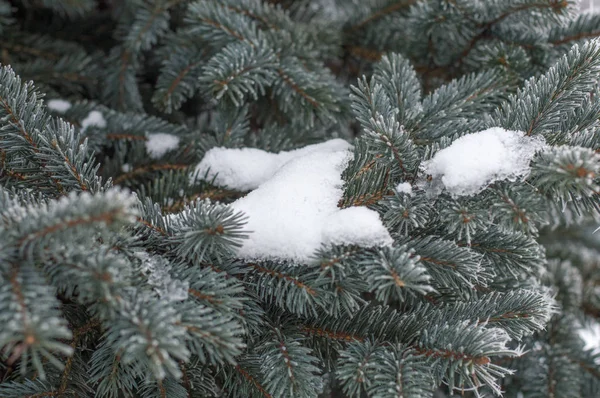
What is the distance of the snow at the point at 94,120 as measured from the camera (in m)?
0.99

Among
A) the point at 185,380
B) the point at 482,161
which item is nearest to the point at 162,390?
the point at 185,380

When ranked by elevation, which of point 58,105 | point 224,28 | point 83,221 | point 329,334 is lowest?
point 329,334

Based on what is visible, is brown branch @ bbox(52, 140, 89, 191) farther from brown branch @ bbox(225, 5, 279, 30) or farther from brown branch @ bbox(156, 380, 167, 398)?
brown branch @ bbox(225, 5, 279, 30)

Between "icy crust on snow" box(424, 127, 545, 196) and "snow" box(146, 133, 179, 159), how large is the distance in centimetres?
53

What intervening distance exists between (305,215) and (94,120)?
53 centimetres

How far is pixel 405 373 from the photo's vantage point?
0.62 meters

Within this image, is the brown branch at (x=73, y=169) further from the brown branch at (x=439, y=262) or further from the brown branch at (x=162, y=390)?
the brown branch at (x=439, y=262)

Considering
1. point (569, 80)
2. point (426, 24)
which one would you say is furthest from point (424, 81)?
point (569, 80)

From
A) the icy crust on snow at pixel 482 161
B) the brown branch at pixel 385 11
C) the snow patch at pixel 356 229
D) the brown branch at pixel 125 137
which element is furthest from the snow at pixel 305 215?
the brown branch at pixel 385 11

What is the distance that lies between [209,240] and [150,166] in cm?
44

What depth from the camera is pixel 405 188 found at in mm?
680

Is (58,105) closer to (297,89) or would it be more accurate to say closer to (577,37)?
(297,89)

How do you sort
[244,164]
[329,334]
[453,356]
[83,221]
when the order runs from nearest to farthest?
[83,221], [453,356], [329,334], [244,164]

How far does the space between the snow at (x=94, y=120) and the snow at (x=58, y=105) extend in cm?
5
